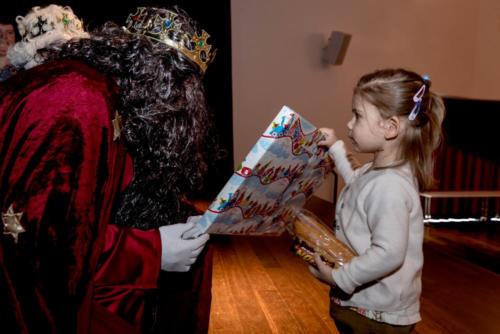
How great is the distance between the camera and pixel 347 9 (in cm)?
592

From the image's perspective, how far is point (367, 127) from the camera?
3.63ft

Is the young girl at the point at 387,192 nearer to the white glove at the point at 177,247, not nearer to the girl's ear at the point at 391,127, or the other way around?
the girl's ear at the point at 391,127

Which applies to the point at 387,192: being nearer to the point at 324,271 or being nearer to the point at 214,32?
the point at 324,271

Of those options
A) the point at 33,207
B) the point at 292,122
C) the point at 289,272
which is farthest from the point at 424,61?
the point at 33,207

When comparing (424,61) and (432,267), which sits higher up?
(424,61)

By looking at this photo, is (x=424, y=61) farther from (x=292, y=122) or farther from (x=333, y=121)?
(x=292, y=122)

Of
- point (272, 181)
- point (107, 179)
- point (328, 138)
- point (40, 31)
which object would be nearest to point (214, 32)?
point (40, 31)

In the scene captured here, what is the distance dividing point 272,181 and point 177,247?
0.27m

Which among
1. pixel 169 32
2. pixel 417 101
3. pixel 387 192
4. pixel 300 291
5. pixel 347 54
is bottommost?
pixel 300 291

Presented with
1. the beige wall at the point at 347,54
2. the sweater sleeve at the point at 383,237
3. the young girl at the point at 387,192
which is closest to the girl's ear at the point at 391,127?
the young girl at the point at 387,192

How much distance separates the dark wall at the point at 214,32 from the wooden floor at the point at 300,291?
62.0 inches

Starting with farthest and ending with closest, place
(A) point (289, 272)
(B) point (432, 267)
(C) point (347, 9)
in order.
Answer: (C) point (347, 9) < (B) point (432, 267) < (A) point (289, 272)

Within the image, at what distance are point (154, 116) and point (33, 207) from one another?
0.34 metres

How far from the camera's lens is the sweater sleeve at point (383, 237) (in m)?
0.99
